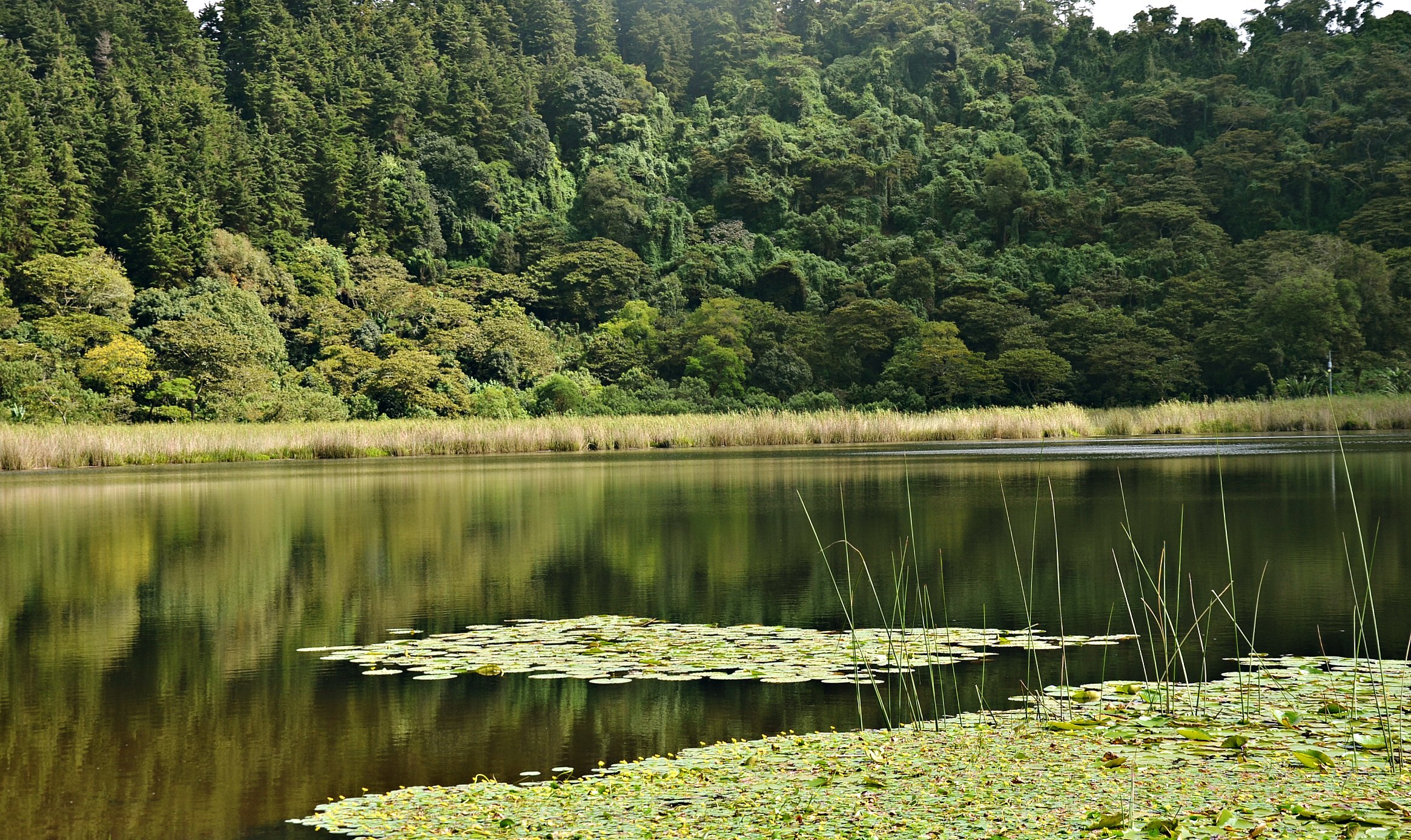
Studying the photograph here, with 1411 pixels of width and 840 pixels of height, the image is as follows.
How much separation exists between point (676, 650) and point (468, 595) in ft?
8.46

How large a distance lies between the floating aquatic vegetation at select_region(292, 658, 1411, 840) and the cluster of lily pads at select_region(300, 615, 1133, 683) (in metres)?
1.01

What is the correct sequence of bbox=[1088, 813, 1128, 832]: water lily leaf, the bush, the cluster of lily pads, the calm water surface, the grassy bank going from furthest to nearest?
the bush
the grassy bank
the cluster of lily pads
the calm water surface
bbox=[1088, 813, 1128, 832]: water lily leaf

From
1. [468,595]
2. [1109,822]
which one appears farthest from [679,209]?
[1109,822]

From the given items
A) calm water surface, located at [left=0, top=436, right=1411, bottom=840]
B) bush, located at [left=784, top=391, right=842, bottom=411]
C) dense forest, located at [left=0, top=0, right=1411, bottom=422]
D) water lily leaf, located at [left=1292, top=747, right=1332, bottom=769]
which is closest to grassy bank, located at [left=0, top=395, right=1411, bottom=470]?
dense forest, located at [left=0, top=0, right=1411, bottom=422]

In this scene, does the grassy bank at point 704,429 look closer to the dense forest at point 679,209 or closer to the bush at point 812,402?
the dense forest at point 679,209

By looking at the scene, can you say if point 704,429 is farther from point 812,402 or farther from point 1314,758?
point 1314,758

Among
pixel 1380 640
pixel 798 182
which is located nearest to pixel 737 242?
pixel 798 182

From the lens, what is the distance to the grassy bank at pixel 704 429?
29969mm

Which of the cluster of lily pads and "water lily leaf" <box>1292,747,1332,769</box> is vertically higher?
"water lily leaf" <box>1292,747,1332,769</box>

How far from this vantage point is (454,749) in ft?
15.4

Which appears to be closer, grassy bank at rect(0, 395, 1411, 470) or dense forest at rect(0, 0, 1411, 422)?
grassy bank at rect(0, 395, 1411, 470)

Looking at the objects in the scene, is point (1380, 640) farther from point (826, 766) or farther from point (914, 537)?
point (914, 537)

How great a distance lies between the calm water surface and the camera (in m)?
4.59

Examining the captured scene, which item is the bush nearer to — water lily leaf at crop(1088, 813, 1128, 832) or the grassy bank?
the grassy bank
